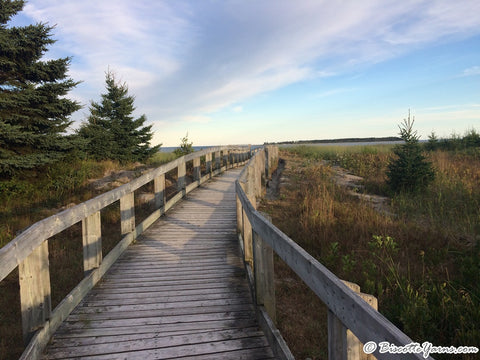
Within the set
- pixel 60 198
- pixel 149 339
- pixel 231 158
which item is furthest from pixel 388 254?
pixel 231 158

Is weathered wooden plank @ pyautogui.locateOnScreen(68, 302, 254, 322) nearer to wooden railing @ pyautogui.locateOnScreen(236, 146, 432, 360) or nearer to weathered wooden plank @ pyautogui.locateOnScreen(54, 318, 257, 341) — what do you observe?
weathered wooden plank @ pyautogui.locateOnScreen(54, 318, 257, 341)

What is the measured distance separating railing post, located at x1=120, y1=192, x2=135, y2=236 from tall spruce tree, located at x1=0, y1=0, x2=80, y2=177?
716cm

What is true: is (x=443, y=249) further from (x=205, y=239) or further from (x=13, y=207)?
(x=13, y=207)

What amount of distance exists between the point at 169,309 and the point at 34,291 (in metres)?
1.44

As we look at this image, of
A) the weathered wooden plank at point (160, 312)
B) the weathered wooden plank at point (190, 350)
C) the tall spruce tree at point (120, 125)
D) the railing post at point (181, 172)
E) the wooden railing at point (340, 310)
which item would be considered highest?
the tall spruce tree at point (120, 125)

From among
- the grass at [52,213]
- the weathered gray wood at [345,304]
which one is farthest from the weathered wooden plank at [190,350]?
the grass at [52,213]

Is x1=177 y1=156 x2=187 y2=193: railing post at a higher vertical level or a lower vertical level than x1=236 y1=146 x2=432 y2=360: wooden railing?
higher

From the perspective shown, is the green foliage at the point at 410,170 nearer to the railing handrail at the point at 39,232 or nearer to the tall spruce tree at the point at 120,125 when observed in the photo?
the railing handrail at the point at 39,232

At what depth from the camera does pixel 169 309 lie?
3.64 m

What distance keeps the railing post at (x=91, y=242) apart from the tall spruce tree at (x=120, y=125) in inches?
546

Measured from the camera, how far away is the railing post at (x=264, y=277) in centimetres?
310

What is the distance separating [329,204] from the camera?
283 inches

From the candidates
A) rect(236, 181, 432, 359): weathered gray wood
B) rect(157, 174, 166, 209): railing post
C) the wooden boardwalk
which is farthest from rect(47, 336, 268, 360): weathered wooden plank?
rect(157, 174, 166, 209): railing post

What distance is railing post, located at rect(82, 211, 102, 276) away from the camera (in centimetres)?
406
